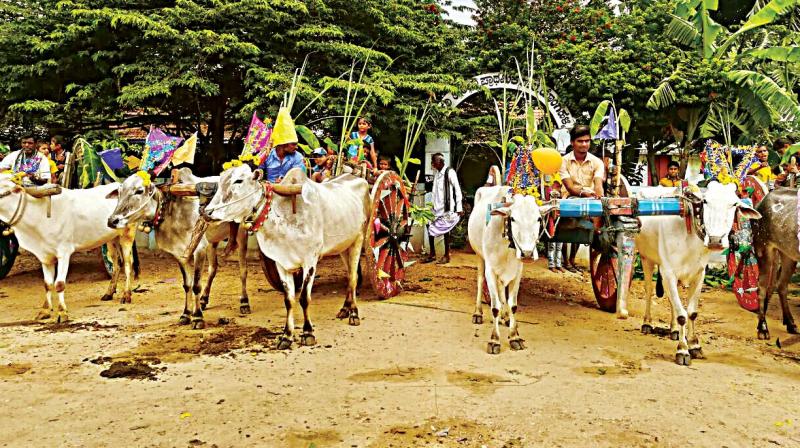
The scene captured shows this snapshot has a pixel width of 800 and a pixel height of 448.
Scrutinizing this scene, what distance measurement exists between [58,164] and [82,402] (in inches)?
232

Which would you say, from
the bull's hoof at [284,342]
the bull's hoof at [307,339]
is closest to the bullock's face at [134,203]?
the bull's hoof at [284,342]

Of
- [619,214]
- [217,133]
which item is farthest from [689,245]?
[217,133]

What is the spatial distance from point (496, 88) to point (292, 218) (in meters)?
7.30

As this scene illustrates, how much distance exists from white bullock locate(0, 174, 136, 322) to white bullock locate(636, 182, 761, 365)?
562 centimetres

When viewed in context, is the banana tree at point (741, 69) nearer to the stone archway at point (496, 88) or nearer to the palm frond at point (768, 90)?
the palm frond at point (768, 90)

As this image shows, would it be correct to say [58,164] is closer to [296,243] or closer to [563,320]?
[296,243]

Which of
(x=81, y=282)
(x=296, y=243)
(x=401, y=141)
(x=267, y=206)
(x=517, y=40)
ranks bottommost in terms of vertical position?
(x=81, y=282)

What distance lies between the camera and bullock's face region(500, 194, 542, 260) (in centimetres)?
487

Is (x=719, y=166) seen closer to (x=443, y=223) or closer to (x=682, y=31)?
(x=443, y=223)

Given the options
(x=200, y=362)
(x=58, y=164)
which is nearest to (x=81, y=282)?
(x=58, y=164)

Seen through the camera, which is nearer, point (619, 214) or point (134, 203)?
point (619, 214)

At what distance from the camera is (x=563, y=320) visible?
6.78m

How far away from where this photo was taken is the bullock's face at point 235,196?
5.03 metres

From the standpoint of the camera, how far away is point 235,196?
5.09 metres
